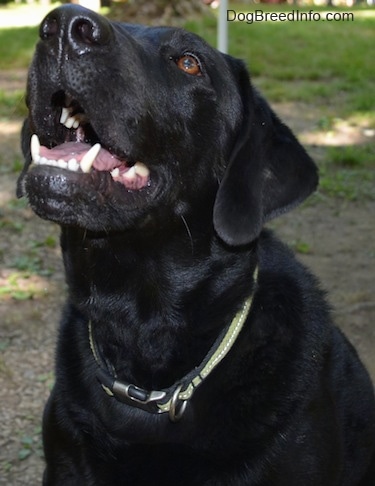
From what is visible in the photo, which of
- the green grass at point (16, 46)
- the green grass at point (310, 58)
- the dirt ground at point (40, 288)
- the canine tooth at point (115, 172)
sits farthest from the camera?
the green grass at point (16, 46)

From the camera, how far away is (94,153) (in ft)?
8.10

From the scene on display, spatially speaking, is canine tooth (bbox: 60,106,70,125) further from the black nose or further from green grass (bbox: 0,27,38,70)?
green grass (bbox: 0,27,38,70)

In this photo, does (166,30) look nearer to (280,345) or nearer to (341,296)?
(280,345)

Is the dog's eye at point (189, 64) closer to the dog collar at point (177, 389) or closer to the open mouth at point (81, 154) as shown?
the open mouth at point (81, 154)

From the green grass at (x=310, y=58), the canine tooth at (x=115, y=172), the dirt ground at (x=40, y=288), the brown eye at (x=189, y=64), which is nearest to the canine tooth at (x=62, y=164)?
the canine tooth at (x=115, y=172)

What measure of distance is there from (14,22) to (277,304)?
1235 centimetres

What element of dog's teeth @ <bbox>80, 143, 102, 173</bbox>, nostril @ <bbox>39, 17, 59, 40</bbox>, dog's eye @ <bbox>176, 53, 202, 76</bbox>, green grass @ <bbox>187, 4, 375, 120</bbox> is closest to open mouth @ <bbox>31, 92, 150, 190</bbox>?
dog's teeth @ <bbox>80, 143, 102, 173</bbox>

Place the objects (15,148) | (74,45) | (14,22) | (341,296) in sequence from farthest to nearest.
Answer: (14,22)
(15,148)
(341,296)
(74,45)

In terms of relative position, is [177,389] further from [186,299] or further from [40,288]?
[40,288]

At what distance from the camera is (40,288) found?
4777mm

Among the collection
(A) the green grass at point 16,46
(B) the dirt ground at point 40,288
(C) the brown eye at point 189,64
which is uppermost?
(C) the brown eye at point 189,64

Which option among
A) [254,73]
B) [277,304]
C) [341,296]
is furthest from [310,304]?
[254,73]

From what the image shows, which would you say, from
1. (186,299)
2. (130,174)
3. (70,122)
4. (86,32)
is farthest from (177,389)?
(86,32)

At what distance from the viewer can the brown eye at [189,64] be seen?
108 inches
